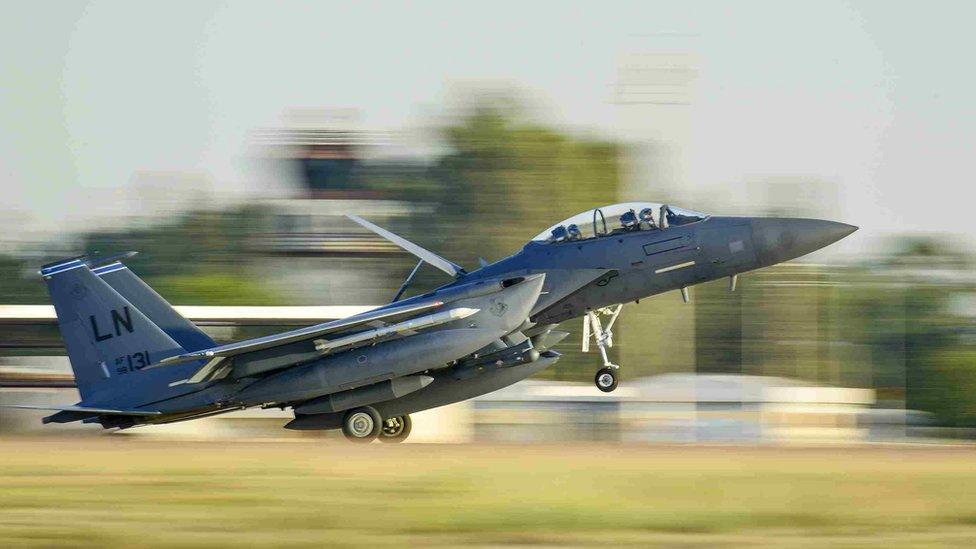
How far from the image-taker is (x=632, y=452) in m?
16.8

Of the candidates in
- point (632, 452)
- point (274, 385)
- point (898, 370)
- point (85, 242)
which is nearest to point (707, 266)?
point (632, 452)

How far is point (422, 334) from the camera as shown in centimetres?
1956

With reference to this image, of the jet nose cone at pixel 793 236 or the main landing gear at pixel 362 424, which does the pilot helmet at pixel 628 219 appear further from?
the main landing gear at pixel 362 424

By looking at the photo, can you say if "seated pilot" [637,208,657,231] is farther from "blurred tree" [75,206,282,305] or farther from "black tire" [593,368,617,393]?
"blurred tree" [75,206,282,305]

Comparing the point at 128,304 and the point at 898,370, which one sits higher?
the point at 128,304

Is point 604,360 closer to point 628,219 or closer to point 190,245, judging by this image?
point 628,219

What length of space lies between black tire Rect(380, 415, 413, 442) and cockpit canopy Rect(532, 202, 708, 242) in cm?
370

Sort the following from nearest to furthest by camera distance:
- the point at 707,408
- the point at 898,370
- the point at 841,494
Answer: the point at 841,494 → the point at 707,408 → the point at 898,370

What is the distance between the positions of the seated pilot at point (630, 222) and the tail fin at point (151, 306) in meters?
6.56

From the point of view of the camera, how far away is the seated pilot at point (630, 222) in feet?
65.1

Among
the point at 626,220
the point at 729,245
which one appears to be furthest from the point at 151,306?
the point at 729,245

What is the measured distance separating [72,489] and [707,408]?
26.3m

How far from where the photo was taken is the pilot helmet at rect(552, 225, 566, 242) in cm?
2016

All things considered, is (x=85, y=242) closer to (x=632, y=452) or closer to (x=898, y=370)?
(x=898, y=370)
